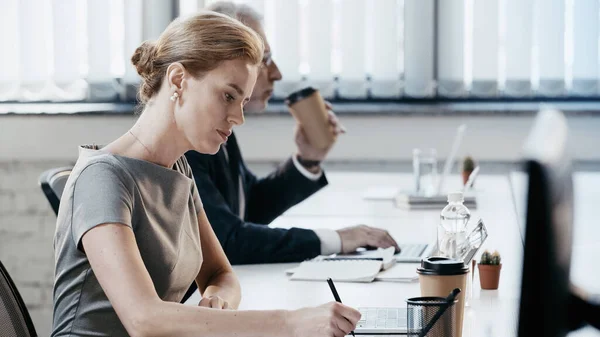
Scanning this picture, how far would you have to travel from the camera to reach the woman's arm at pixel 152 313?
3.71ft

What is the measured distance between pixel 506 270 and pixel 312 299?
1.42 ft

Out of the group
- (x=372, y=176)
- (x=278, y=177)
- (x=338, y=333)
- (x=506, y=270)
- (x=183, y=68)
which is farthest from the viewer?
(x=372, y=176)

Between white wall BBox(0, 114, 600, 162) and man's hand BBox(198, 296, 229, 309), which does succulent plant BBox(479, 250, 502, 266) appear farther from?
white wall BBox(0, 114, 600, 162)

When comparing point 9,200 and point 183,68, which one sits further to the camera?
point 9,200

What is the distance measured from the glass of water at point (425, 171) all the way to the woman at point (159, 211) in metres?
1.48

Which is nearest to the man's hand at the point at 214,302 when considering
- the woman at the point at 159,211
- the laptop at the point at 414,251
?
the woman at the point at 159,211

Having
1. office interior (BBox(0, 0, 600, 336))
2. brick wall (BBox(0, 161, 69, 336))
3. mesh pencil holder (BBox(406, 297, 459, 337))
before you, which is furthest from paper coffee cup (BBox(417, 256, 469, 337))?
brick wall (BBox(0, 161, 69, 336))

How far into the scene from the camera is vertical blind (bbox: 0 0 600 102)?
12.1ft

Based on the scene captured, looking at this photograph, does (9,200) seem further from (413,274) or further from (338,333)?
(338,333)

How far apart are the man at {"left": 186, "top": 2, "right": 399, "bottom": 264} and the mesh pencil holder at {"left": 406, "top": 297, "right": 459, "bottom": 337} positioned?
2.75ft

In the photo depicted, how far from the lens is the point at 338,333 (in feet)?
3.57

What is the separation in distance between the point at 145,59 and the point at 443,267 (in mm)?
630

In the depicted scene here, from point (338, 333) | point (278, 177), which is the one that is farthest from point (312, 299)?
point (278, 177)

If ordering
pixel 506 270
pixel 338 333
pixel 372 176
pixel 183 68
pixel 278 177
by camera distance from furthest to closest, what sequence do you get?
1. pixel 372 176
2. pixel 278 177
3. pixel 506 270
4. pixel 183 68
5. pixel 338 333
